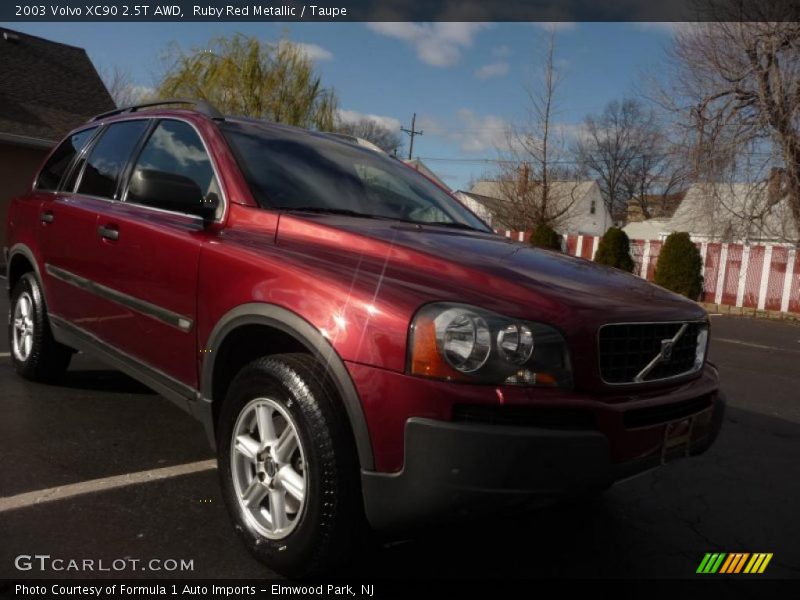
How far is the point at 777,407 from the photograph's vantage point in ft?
19.3

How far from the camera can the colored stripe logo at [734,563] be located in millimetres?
2863

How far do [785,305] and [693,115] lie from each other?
6.62 m

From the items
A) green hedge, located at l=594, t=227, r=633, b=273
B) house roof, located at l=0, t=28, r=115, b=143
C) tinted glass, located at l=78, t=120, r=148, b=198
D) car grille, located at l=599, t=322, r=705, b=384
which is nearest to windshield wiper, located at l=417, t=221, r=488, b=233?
car grille, located at l=599, t=322, r=705, b=384

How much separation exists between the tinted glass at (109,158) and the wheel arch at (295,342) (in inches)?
62.1

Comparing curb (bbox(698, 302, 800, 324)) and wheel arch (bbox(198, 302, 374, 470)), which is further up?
wheel arch (bbox(198, 302, 374, 470))

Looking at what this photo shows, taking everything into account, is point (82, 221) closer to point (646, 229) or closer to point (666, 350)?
point (666, 350)

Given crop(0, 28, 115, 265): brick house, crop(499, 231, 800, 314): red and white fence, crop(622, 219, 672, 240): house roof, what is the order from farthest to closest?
crop(622, 219, 672, 240): house roof < crop(499, 231, 800, 314): red and white fence < crop(0, 28, 115, 265): brick house

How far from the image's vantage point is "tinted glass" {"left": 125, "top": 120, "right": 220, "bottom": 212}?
2.99 metres

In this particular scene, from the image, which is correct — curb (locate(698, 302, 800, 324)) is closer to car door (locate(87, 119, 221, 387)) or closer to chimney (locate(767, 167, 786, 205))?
chimney (locate(767, 167, 786, 205))

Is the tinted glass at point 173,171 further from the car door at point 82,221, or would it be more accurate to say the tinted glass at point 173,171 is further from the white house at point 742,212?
the white house at point 742,212

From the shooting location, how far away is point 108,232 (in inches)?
143

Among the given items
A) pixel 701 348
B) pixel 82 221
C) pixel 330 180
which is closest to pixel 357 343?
pixel 330 180

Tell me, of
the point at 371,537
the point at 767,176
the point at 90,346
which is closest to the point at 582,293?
the point at 371,537

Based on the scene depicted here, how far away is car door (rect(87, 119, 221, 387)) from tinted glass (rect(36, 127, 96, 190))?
A: 1120 mm
